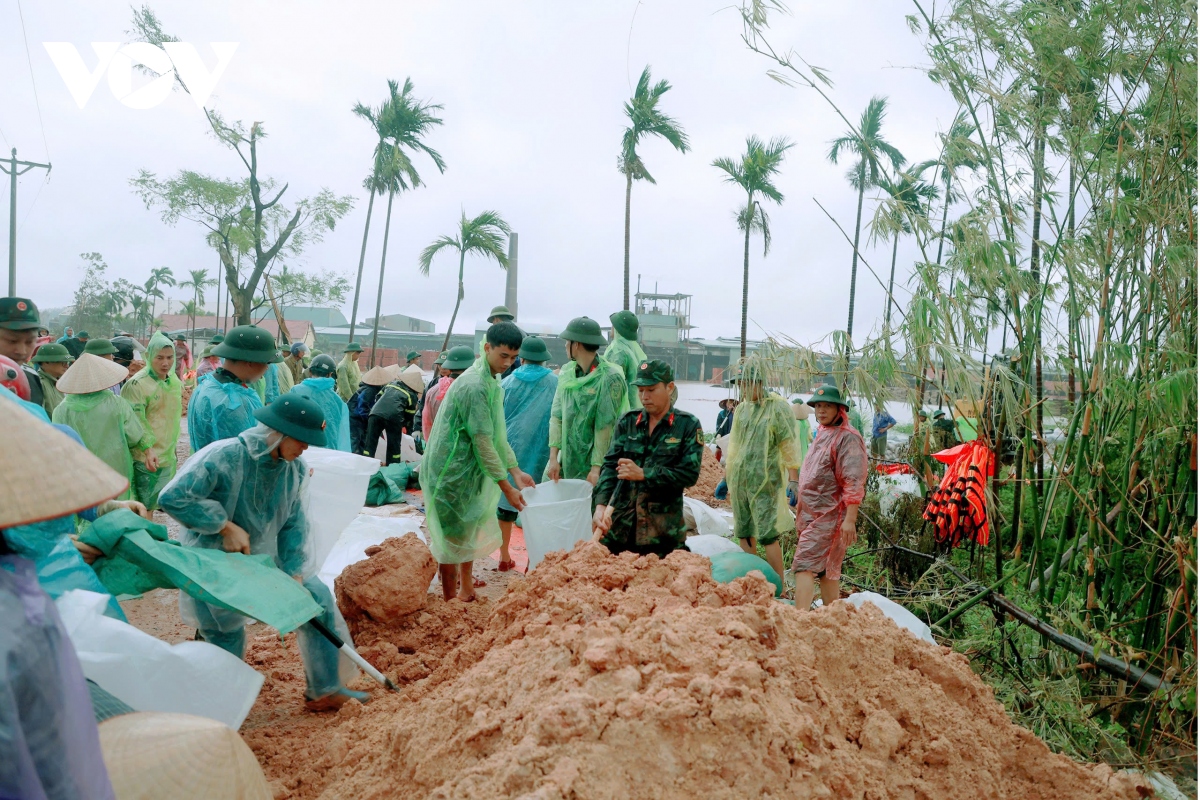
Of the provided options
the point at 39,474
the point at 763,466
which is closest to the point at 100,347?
the point at 763,466

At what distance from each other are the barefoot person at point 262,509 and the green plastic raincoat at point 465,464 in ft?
4.19

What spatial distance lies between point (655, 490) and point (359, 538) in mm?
2861

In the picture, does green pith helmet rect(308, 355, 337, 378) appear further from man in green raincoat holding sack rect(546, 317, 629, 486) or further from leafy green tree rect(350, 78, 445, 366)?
leafy green tree rect(350, 78, 445, 366)

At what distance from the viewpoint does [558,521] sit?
4.69 metres

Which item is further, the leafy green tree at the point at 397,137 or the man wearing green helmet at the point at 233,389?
the leafy green tree at the point at 397,137

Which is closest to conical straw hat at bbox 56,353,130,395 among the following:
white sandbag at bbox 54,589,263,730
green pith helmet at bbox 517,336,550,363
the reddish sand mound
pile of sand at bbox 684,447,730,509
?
the reddish sand mound

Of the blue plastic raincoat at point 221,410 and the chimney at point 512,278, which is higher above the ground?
the chimney at point 512,278

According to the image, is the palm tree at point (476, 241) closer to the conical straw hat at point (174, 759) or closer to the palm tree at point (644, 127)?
the palm tree at point (644, 127)

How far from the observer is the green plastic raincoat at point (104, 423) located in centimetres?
499

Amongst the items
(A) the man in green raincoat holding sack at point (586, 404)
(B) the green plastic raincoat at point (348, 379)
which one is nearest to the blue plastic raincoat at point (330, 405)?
(A) the man in green raincoat holding sack at point (586, 404)

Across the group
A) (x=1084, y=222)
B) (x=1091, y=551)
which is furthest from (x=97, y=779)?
(x=1084, y=222)

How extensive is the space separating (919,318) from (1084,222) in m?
0.80

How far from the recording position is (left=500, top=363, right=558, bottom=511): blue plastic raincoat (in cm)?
586

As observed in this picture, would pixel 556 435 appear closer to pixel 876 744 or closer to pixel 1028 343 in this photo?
pixel 1028 343
